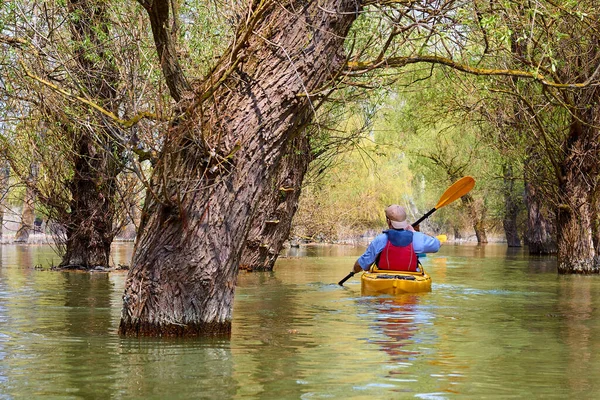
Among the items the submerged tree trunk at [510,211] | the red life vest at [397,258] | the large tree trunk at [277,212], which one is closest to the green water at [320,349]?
the red life vest at [397,258]

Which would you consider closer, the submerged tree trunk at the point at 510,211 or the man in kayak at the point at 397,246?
the man in kayak at the point at 397,246

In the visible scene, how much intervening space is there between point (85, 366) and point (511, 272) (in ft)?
50.2

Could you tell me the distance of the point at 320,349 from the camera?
755cm

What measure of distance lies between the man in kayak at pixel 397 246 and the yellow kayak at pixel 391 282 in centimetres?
14

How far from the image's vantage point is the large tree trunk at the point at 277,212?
17812mm

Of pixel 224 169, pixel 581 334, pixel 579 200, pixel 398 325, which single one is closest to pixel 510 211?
pixel 579 200

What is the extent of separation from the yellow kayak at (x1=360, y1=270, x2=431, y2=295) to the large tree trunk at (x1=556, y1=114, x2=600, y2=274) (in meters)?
7.18

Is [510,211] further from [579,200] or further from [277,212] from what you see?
[277,212]

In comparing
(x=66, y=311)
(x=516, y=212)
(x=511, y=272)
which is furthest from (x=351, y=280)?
(x=516, y=212)

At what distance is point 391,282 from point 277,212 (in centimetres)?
622

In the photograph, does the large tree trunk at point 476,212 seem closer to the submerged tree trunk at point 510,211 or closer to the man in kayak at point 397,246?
the submerged tree trunk at point 510,211

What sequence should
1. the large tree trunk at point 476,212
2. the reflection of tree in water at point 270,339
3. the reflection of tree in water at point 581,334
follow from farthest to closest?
the large tree trunk at point 476,212, the reflection of tree in water at point 581,334, the reflection of tree in water at point 270,339

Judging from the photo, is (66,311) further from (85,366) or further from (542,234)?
(542,234)

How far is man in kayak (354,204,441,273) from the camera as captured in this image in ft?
40.8
